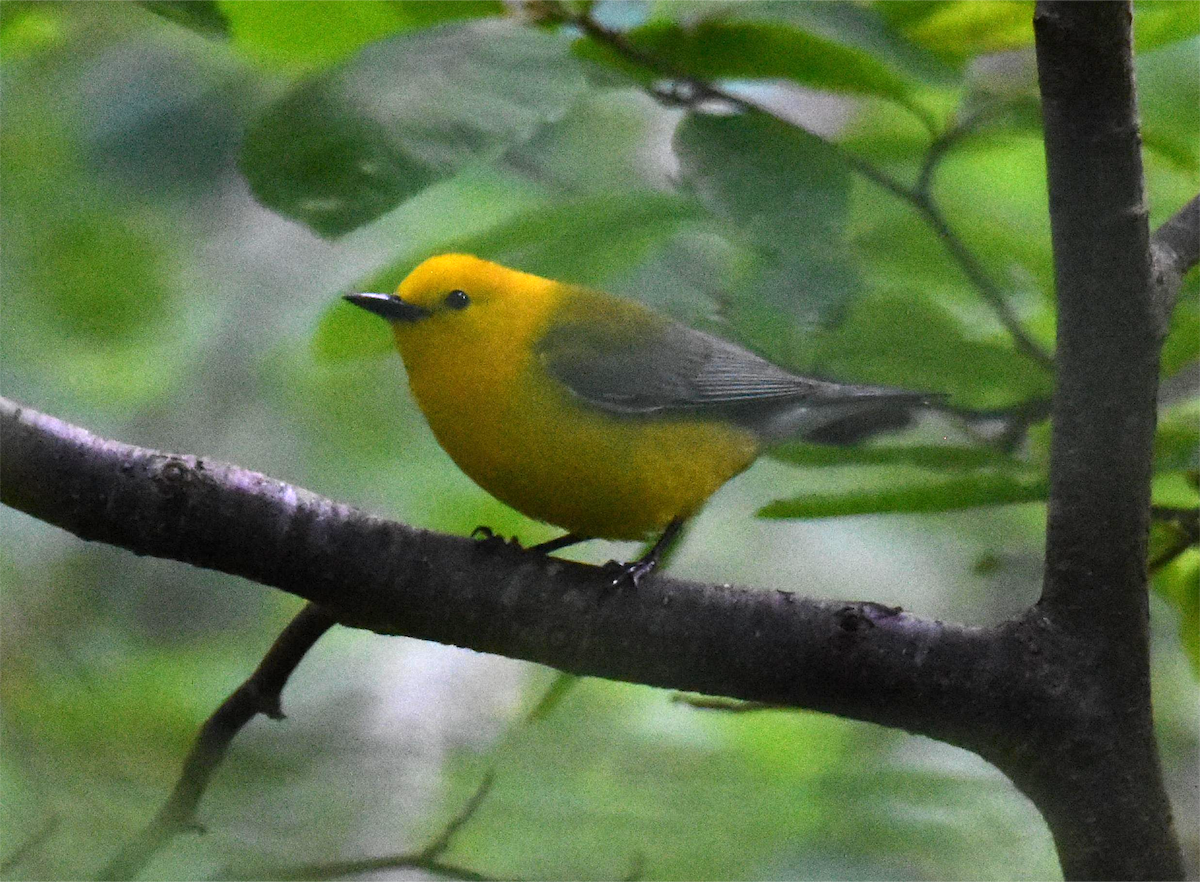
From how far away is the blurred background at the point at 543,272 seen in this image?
1.81 meters

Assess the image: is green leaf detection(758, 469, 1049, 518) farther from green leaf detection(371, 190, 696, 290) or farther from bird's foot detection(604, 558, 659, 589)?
green leaf detection(371, 190, 696, 290)

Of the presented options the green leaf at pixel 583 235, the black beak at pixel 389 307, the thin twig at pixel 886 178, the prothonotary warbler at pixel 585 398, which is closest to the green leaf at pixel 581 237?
the green leaf at pixel 583 235

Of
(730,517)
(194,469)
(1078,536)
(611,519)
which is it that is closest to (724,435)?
(611,519)

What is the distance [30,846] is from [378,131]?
97 cm

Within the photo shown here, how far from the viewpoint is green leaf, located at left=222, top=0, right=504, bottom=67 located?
2.07m

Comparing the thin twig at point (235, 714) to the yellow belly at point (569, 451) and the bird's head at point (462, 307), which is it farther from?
the bird's head at point (462, 307)

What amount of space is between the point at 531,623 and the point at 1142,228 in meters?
1.04

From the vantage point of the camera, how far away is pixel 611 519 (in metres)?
2.98

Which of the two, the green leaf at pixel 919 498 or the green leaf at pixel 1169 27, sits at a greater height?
Answer: the green leaf at pixel 1169 27

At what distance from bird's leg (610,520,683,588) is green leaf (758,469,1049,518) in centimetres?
26

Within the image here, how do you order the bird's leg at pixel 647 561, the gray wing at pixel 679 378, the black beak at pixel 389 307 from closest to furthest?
1. the bird's leg at pixel 647 561
2. the black beak at pixel 389 307
3. the gray wing at pixel 679 378

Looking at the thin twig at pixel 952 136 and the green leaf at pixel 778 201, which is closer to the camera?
the green leaf at pixel 778 201

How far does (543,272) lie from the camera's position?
85.8 inches

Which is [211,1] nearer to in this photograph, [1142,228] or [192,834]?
[192,834]
